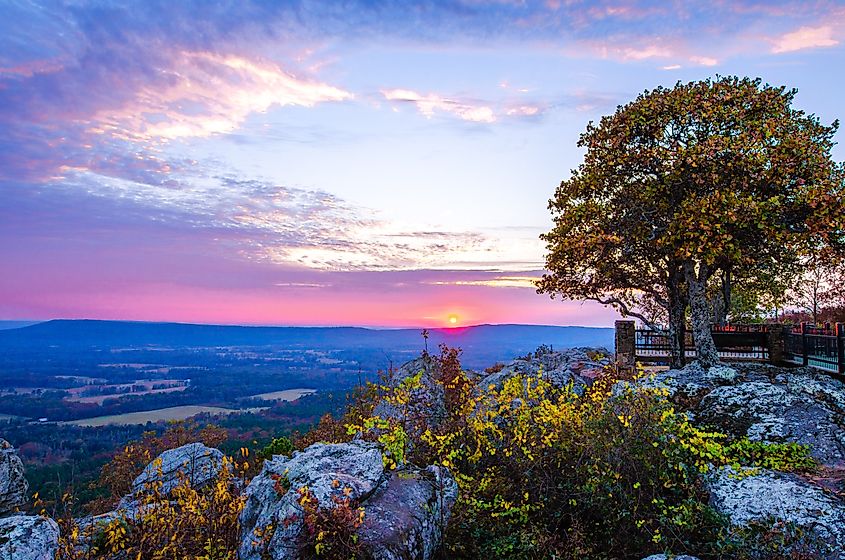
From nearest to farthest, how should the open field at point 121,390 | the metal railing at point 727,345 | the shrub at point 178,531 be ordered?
the shrub at point 178,531
the metal railing at point 727,345
the open field at point 121,390

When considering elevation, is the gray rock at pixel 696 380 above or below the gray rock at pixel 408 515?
above

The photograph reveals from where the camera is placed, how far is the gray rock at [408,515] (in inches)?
221

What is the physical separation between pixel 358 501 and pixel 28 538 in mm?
3753

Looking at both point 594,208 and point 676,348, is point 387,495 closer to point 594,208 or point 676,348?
point 594,208

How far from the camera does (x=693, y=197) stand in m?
16.3

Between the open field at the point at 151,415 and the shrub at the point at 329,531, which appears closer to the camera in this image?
the shrub at the point at 329,531

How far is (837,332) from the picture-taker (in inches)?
637

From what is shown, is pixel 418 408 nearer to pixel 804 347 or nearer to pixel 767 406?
pixel 767 406

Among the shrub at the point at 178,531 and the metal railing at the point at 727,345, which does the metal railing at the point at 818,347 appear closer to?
the metal railing at the point at 727,345

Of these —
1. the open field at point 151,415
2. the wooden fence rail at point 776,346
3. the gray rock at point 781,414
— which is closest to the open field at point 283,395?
the open field at point 151,415

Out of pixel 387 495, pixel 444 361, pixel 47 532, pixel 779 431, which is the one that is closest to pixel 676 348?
pixel 444 361

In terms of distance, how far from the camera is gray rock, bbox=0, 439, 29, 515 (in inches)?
497

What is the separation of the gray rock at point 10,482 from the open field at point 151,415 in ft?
346

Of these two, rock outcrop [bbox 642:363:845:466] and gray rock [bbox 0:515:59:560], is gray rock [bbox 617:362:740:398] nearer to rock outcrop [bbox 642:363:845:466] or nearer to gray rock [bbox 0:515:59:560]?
rock outcrop [bbox 642:363:845:466]
